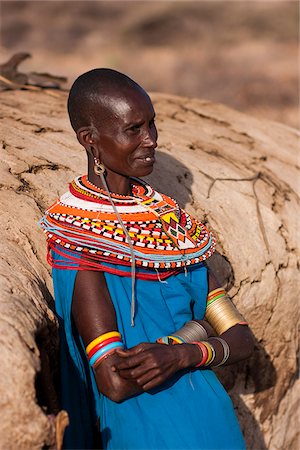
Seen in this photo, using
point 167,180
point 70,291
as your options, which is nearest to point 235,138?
point 167,180

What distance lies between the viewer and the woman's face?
2.44 m

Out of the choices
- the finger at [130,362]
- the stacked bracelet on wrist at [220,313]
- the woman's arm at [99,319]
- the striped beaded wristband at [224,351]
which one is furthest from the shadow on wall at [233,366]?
the finger at [130,362]

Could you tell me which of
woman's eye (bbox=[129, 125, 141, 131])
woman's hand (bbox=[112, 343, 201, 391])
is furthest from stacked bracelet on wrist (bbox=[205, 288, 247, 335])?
woman's eye (bbox=[129, 125, 141, 131])

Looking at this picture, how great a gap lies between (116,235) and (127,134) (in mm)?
333

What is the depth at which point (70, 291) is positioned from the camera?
93.4 inches

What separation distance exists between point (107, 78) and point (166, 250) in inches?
23.7

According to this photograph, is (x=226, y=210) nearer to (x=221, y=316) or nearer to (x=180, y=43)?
(x=221, y=316)

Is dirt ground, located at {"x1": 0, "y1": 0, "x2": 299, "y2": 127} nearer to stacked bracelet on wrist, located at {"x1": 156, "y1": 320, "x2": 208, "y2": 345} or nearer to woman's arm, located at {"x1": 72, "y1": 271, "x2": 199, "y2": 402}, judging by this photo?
stacked bracelet on wrist, located at {"x1": 156, "y1": 320, "x2": 208, "y2": 345}

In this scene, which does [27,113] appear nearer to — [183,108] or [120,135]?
[183,108]

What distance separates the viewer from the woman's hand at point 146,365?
221 centimetres

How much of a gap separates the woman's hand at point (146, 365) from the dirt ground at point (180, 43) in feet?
27.0

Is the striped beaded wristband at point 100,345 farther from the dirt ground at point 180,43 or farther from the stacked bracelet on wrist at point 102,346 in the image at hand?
the dirt ground at point 180,43

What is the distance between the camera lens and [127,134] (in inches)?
96.9

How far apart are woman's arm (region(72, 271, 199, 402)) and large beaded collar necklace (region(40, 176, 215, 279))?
3.2 inches
